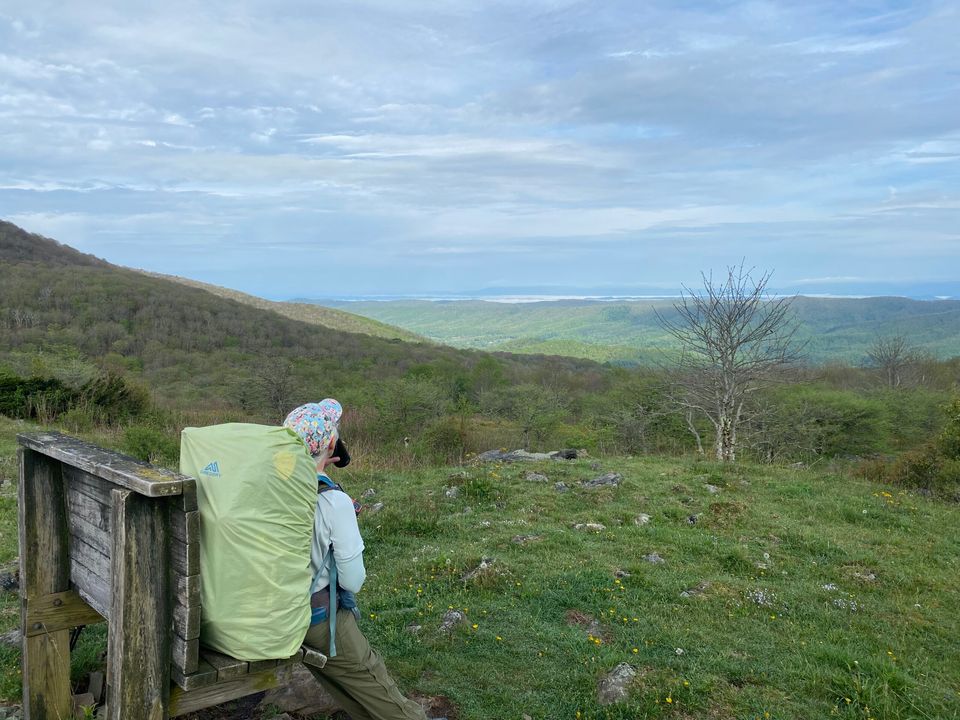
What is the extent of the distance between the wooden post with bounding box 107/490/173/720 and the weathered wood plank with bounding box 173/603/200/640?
0.15 ft

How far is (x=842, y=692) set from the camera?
15.8ft

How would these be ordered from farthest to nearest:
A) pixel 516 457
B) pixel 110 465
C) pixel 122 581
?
pixel 516 457 < pixel 110 465 < pixel 122 581

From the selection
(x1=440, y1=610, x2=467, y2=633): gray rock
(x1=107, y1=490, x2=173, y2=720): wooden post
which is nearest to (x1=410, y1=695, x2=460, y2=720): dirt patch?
(x1=440, y1=610, x2=467, y2=633): gray rock

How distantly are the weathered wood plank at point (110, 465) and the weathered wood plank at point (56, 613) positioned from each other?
87 centimetres

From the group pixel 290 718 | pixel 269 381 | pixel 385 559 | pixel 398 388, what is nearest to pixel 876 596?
pixel 385 559

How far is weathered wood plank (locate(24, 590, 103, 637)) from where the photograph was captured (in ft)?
12.5

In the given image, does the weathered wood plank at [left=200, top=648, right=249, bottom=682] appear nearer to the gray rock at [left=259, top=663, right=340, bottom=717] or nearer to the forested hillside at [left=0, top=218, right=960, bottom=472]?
the gray rock at [left=259, top=663, right=340, bottom=717]

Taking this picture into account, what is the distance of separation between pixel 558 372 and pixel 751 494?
5972 centimetres

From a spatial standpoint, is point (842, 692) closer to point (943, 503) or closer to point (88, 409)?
point (943, 503)

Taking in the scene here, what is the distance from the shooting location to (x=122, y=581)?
114 inches

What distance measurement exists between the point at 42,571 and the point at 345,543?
1.83 m

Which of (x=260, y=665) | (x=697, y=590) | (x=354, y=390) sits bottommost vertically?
(x=354, y=390)

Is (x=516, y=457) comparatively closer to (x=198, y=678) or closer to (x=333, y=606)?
(x=333, y=606)

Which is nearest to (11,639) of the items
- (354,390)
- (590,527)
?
(590,527)
